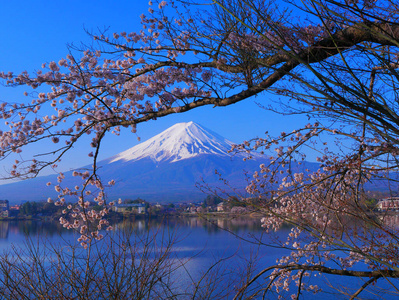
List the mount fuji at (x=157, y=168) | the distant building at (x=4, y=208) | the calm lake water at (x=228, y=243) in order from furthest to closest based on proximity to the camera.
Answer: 1. the mount fuji at (x=157, y=168)
2. the distant building at (x=4, y=208)
3. the calm lake water at (x=228, y=243)

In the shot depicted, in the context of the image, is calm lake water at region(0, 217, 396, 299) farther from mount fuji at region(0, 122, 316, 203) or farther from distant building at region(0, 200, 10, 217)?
mount fuji at region(0, 122, 316, 203)

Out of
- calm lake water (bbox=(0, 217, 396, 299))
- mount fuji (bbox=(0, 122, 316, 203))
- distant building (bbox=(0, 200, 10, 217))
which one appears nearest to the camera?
calm lake water (bbox=(0, 217, 396, 299))

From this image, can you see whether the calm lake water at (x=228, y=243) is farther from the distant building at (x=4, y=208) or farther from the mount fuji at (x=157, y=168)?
the mount fuji at (x=157, y=168)

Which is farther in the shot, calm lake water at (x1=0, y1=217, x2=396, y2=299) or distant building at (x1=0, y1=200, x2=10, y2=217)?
distant building at (x1=0, y1=200, x2=10, y2=217)

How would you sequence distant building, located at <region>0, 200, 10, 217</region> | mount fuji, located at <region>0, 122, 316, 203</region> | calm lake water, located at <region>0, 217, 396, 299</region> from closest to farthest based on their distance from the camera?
calm lake water, located at <region>0, 217, 396, 299</region> → distant building, located at <region>0, 200, 10, 217</region> → mount fuji, located at <region>0, 122, 316, 203</region>

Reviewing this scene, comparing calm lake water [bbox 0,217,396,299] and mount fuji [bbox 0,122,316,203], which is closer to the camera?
calm lake water [bbox 0,217,396,299]

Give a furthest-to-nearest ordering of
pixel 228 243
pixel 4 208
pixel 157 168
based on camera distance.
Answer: pixel 157 168, pixel 4 208, pixel 228 243

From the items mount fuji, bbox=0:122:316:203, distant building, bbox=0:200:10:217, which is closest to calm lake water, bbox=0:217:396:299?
distant building, bbox=0:200:10:217

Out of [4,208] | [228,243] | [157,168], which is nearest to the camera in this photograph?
[228,243]

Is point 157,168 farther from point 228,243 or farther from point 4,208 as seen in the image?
point 228,243

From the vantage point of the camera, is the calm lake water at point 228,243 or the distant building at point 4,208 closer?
the calm lake water at point 228,243

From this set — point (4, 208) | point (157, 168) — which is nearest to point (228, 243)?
point (4, 208)

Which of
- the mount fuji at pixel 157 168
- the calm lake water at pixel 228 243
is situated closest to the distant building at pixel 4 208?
the calm lake water at pixel 228 243

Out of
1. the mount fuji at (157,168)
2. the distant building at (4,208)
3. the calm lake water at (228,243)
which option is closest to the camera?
the calm lake water at (228,243)
